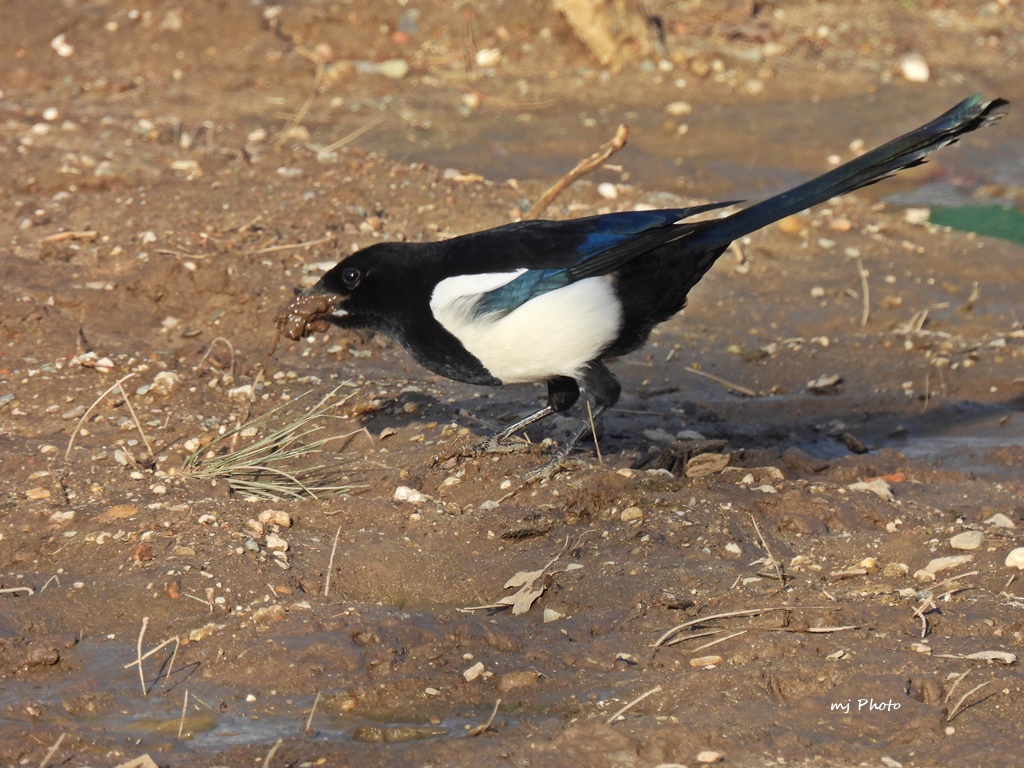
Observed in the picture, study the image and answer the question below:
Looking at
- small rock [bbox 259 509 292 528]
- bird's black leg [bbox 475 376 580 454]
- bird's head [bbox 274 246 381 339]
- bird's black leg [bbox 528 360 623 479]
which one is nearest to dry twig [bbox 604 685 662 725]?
bird's black leg [bbox 528 360 623 479]

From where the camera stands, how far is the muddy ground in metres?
2.86

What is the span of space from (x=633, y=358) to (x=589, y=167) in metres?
0.88

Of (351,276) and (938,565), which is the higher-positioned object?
(351,276)

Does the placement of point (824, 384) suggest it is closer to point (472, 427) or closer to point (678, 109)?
point (472, 427)

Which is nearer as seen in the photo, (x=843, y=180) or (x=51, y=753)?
(x=51, y=753)

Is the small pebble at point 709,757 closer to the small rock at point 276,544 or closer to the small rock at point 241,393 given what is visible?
the small rock at point 276,544

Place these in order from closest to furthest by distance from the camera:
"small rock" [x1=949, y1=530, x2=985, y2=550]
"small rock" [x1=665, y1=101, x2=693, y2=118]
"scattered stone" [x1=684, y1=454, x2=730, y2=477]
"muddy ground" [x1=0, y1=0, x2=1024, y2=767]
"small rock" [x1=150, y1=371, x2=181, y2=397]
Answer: "muddy ground" [x1=0, y1=0, x2=1024, y2=767], "small rock" [x1=949, y1=530, x2=985, y2=550], "scattered stone" [x1=684, y1=454, x2=730, y2=477], "small rock" [x1=150, y1=371, x2=181, y2=397], "small rock" [x1=665, y1=101, x2=693, y2=118]

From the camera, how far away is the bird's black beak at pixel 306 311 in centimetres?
413

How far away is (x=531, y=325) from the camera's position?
385 centimetres

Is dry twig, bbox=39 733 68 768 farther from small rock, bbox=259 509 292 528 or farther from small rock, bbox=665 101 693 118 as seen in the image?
small rock, bbox=665 101 693 118

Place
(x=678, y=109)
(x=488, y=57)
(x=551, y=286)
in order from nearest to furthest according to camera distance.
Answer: (x=551, y=286) < (x=678, y=109) < (x=488, y=57)

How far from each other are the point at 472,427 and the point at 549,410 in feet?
1.27

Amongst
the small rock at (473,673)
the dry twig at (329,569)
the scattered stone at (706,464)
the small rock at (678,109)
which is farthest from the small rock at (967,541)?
the small rock at (678,109)

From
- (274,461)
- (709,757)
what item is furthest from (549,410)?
(709,757)
